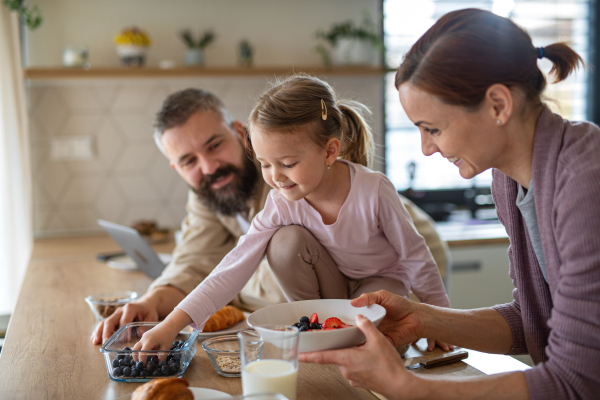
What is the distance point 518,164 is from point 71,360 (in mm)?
1008

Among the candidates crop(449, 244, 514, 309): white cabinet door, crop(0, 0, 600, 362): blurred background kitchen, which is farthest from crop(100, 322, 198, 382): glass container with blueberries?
crop(449, 244, 514, 309): white cabinet door

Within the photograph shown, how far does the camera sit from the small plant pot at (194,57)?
9.70ft

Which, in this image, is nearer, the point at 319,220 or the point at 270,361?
the point at 270,361

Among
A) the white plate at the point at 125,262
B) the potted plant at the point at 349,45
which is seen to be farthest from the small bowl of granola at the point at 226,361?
the potted plant at the point at 349,45

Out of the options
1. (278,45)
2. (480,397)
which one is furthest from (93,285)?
(278,45)

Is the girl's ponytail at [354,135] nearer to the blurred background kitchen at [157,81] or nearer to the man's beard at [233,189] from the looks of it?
the man's beard at [233,189]

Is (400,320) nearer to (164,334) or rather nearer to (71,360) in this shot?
(164,334)

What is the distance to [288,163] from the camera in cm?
130

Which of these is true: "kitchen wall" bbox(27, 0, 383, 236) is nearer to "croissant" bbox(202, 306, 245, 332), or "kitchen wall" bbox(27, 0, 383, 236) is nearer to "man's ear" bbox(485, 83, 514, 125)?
"croissant" bbox(202, 306, 245, 332)

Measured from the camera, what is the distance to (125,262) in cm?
232

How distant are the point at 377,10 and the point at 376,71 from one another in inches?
18.9

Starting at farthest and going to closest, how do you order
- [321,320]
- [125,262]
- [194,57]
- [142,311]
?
[194,57], [125,262], [142,311], [321,320]

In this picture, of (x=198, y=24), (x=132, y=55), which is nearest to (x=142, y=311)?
(x=132, y=55)

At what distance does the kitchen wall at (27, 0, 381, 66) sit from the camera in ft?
9.66
